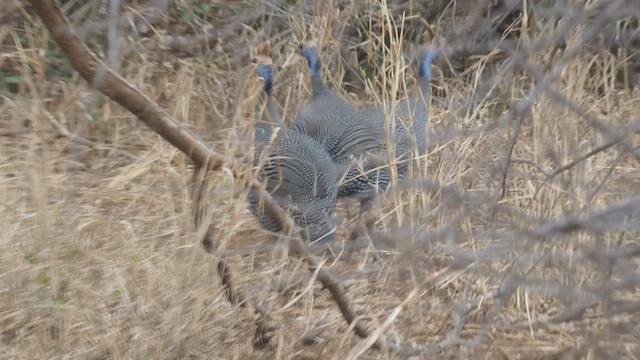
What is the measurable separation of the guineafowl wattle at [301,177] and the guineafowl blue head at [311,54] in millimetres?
269

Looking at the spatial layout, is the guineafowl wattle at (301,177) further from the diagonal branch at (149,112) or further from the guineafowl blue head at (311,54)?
the diagonal branch at (149,112)

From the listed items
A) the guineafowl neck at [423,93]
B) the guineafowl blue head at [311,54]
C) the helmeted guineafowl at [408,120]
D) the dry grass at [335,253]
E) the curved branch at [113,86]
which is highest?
the guineafowl blue head at [311,54]

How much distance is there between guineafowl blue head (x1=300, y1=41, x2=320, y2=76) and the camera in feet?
13.8

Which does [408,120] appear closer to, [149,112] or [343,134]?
[343,134]

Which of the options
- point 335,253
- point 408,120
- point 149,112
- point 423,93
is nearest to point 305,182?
point 408,120

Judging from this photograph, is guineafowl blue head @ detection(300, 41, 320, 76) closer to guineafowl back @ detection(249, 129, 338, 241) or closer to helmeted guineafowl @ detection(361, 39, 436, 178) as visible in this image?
helmeted guineafowl @ detection(361, 39, 436, 178)

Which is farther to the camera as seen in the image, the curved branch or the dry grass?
the dry grass

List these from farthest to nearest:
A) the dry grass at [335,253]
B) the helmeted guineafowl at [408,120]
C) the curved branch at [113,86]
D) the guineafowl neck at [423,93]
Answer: the guineafowl neck at [423,93] < the helmeted guineafowl at [408,120] < the dry grass at [335,253] < the curved branch at [113,86]

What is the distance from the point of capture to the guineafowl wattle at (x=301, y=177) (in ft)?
11.7

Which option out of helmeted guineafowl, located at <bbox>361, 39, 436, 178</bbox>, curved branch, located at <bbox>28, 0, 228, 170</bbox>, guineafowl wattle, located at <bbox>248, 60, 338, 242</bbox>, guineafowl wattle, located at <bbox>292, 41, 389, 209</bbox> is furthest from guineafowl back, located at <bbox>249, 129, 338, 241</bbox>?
curved branch, located at <bbox>28, 0, 228, 170</bbox>

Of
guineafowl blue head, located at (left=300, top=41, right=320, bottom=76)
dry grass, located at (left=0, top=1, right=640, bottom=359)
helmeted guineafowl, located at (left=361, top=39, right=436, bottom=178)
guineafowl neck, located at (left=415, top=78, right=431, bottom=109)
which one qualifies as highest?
guineafowl blue head, located at (left=300, top=41, right=320, bottom=76)

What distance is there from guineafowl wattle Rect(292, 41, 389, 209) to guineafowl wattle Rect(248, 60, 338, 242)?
106 millimetres

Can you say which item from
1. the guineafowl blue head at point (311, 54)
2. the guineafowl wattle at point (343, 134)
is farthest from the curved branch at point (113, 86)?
the guineafowl blue head at point (311, 54)

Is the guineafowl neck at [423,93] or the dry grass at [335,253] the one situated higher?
the guineafowl neck at [423,93]
